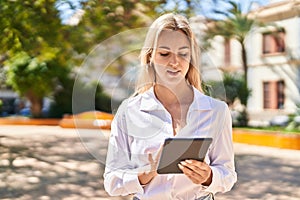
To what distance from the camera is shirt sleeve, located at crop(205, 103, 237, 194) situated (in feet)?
2.96

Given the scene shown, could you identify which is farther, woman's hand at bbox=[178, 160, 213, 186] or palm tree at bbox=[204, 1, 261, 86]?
palm tree at bbox=[204, 1, 261, 86]

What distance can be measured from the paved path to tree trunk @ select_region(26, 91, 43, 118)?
5735mm

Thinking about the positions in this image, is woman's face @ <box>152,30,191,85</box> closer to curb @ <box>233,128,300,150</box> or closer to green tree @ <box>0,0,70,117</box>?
green tree @ <box>0,0,70,117</box>

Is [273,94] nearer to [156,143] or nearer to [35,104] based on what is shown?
[35,104]

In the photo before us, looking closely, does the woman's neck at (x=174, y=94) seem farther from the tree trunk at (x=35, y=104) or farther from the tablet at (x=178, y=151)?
the tree trunk at (x=35, y=104)

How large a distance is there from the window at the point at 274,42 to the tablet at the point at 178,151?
13.6 m

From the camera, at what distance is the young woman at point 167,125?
2.87 ft

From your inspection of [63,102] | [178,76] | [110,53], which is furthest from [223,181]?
[63,102]

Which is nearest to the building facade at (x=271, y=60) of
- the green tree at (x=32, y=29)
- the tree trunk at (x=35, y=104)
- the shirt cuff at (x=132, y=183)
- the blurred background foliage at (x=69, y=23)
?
the tree trunk at (x=35, y=104)

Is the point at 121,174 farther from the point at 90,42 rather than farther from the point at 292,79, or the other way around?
the point at 292,79

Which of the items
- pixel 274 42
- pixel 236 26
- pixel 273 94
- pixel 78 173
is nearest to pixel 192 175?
pixel 78 173

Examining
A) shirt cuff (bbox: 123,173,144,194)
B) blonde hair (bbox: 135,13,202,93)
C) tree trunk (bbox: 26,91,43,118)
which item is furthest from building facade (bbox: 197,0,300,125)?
shirt cuff (bbox: 123,173,144,194)

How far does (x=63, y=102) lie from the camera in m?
14.1

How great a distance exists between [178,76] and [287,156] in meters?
6.75
